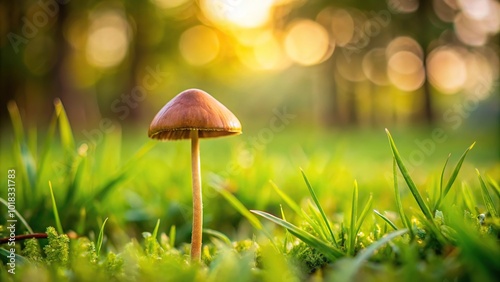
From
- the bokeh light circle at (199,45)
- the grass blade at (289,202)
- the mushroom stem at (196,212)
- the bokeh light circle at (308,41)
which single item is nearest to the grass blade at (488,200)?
the grass blade at (289,202)

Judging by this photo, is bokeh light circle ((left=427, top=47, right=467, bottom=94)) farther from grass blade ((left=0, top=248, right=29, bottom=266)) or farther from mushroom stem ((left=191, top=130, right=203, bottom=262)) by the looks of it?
grass blade ((left=0, top=248, right=29, bottom=266))

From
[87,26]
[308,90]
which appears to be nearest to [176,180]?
[87,26]

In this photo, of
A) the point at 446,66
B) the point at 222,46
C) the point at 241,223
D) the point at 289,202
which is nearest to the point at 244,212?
the point at 289,202

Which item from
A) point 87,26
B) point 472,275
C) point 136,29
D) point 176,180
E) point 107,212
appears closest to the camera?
point 472,275

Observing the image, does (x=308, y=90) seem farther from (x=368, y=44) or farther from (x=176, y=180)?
(x=176, y=180)

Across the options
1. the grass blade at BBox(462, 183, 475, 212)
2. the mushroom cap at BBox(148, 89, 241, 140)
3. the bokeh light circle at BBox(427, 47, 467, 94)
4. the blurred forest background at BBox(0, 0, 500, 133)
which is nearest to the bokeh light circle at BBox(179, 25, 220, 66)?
the blurred forest background at BBox(0, 0, 500, 133)

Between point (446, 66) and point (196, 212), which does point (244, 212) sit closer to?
point (196, 212)
